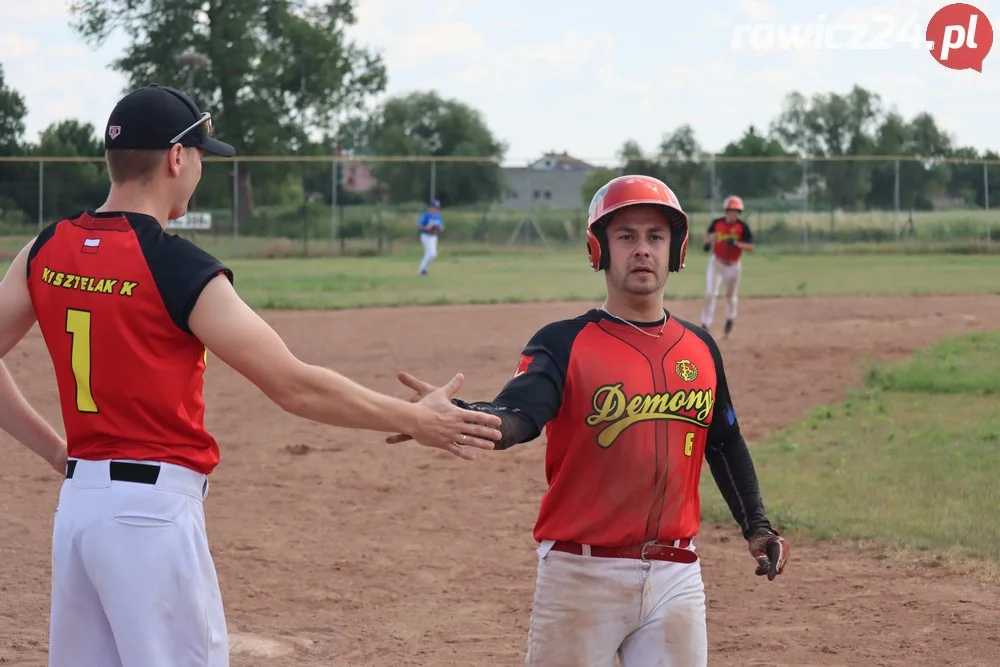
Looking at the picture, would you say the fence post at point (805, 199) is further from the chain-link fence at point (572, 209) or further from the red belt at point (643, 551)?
the red belt at point (643, 551)

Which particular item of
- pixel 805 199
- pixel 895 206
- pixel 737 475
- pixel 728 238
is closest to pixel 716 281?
pixel 728 238

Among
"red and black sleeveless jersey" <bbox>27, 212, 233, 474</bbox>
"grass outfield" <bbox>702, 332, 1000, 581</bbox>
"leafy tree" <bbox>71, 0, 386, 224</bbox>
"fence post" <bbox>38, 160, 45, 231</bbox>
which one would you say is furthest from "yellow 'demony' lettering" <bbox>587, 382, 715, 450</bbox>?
"leafy tree" <bbox>71, 0, 386, 224</bbox>

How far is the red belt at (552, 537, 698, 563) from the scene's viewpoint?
11.6ft

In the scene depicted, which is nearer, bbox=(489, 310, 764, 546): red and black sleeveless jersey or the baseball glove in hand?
bbox=(489, 310, 764, 546): red and black sleeveless jersey

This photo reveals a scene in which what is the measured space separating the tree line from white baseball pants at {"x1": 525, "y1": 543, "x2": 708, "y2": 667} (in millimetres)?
36999

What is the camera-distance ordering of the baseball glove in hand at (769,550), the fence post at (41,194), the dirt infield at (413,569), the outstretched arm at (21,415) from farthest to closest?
the fence post at (41,194)
the dirt infield at (413,569)
the baseball glove in hand at (769,550)
the outstretched arm at (21,415)

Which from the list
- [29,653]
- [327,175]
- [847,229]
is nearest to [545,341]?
[29,653]

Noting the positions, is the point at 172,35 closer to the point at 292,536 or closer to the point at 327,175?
the point at 327,175

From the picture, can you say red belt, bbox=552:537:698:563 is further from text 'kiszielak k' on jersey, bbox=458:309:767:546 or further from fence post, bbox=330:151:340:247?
fence post, bbox=330:151:340:247

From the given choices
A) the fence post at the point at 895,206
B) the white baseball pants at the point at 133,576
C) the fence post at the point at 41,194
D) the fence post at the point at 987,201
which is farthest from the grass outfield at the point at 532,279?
the white baseball pants at the point at 133,576

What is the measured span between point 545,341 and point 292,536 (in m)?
4.48

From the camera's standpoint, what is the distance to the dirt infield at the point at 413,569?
5691 mm

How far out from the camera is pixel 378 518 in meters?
8.24

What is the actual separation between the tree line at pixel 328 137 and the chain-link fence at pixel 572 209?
8 cm
